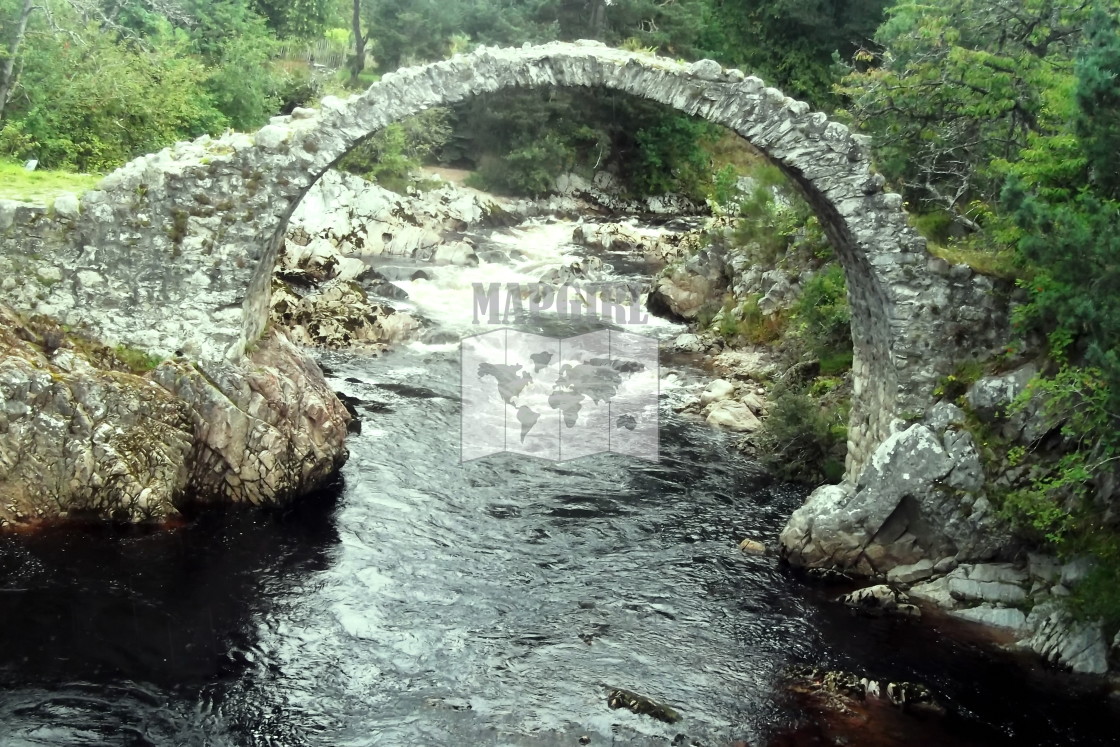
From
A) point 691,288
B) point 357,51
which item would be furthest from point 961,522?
point 357,51

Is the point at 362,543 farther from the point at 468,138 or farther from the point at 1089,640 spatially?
the point at 468,138

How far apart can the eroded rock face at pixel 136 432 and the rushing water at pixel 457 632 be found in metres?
0.39

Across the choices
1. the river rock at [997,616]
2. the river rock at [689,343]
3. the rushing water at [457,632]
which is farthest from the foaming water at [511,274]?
the river rock at [997,616]

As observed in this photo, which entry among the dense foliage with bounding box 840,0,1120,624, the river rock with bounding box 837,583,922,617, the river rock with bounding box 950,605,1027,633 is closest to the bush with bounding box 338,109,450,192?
the dense foliage with bounding box 840,0,1120,624

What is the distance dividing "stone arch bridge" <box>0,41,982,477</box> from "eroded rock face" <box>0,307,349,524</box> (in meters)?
0.44

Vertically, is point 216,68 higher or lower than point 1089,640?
higher

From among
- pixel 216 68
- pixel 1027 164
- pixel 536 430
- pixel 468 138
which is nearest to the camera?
pixel 1027 164

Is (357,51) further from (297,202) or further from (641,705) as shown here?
(641,705)

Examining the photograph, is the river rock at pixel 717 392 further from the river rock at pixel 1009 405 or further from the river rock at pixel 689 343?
the river rock at pixel 1009 405

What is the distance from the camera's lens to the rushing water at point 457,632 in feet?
26.6

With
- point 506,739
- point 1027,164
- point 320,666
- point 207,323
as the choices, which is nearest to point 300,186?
point 207,323

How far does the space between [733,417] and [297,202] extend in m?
8.05

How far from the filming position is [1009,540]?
10273 millimetres

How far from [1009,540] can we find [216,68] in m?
22.7
